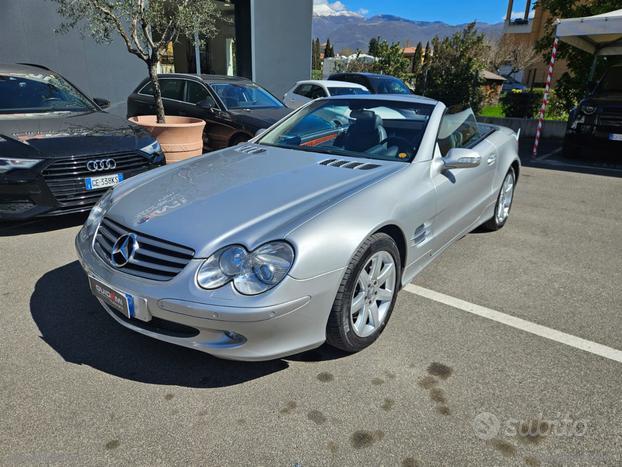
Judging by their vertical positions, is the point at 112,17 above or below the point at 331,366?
above

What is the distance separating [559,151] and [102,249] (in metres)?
10.6

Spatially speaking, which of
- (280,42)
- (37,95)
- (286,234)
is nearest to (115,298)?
(286,234)

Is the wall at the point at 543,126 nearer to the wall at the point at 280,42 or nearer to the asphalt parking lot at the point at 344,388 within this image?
the wall at the point at 280,42

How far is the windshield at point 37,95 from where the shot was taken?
17.1 ft

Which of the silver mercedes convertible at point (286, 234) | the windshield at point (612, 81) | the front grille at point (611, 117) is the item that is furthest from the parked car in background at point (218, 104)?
the windshield at point (612, 81)

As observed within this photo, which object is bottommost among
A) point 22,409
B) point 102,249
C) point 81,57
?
point 22,409

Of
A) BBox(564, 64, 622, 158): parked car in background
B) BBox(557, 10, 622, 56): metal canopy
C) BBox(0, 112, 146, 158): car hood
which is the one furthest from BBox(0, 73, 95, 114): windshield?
BBox(557, 10, 622, 56): metal canopy

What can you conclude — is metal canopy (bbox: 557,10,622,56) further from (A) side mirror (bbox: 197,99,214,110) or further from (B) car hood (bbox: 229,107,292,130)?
(A) side mirror (bbox: 197,99,214,110)

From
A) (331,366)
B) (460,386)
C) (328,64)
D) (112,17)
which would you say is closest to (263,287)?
(331,366)

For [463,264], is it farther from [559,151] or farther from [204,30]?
[559,151]

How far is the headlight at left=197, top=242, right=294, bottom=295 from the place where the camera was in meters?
2.11

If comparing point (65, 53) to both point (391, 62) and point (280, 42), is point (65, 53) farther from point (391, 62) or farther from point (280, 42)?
point (391, 62)

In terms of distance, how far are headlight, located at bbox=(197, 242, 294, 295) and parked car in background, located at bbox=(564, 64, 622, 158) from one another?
8523mm

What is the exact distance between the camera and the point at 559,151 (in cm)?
1027
